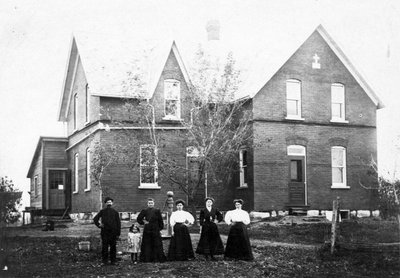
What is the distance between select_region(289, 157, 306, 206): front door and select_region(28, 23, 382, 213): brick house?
0.15 ft

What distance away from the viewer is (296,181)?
1057 inches

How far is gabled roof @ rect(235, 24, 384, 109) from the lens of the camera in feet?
85.2

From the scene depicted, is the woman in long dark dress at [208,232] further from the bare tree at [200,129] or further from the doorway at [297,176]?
the doorway at [297,176]

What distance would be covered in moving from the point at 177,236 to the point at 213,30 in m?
21.4

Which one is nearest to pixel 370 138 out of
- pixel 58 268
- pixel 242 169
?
pixel 242 169

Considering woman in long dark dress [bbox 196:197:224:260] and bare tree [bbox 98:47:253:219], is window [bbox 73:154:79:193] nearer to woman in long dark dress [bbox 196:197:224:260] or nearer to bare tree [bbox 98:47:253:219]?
bare tree [bbox 98:47:253:219]

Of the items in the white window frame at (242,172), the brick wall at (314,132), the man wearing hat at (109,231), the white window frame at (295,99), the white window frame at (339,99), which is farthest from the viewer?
the white window frame at (339,99)

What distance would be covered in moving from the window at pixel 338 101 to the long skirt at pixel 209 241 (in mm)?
14882

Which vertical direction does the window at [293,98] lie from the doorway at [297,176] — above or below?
above

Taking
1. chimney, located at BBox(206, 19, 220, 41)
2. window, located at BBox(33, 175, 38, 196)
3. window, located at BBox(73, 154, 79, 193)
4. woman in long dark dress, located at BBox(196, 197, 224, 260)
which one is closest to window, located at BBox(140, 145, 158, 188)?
woman in long dark dress, located at BBox(196, 197, 224, 260)

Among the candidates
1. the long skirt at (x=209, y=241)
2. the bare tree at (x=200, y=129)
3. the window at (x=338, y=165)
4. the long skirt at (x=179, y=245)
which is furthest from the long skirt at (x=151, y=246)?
the window at (x=338, y=165)

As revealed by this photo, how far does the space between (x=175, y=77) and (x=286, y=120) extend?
542cm

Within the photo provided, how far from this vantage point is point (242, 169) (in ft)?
88.7

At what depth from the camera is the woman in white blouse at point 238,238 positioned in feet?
46.9
